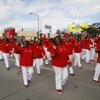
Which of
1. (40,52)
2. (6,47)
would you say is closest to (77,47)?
(40,52)

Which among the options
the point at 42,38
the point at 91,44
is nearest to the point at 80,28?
the point at 91,44

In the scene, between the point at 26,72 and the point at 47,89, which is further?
the point at 26,72

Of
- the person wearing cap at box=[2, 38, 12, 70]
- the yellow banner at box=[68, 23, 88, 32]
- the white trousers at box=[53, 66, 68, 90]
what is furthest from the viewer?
the yellow banner at box=[68, 23, 88, 32]

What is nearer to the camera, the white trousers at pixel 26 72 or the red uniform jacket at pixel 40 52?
the white trousers at pixel 26 72

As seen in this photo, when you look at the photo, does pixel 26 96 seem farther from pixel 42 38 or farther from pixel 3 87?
pixel 42 38

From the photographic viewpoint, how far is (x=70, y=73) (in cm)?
747

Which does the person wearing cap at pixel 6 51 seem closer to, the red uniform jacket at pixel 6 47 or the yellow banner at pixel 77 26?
the red uniform jacket at pixel 6 47

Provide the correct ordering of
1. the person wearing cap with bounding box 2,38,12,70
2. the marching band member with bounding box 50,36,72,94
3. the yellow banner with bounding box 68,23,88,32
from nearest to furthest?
the marching band member with bounding box 50,36,72,94 < the person wearing cap with bounding box 2,38,12,70 < the yellow banner with bounding box 68,23,88,32

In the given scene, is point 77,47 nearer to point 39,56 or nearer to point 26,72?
point 39,56

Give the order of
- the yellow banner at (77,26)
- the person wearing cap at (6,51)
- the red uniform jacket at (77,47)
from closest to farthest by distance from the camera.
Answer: the red uniform jacket at (77,47)
the person wearing cap at (6,51)
the yellow banner at (77,26)

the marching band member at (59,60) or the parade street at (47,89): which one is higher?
the marching band member at (59,60)

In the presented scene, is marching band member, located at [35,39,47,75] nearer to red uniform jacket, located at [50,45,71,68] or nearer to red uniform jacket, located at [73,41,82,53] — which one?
red uniform jacket, located at [73,41,82,53]

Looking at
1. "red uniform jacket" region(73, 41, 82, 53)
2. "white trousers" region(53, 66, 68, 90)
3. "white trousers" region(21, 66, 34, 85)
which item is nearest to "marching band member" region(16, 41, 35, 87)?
A: "white trousers" region(21, 66, 34, 85)

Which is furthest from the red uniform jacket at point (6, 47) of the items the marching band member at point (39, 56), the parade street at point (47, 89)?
the parade street at point (47, 89)
